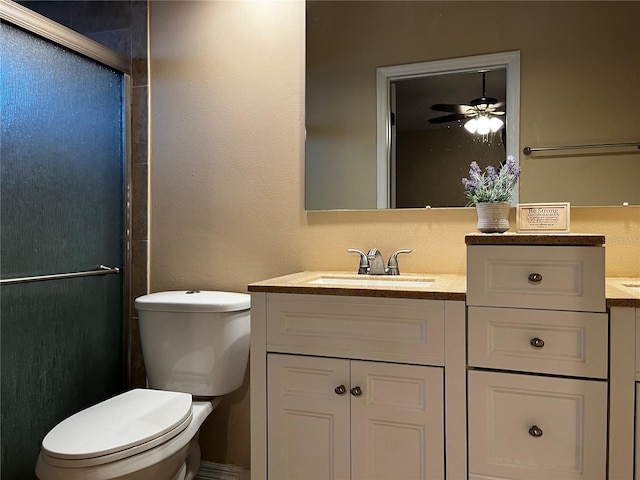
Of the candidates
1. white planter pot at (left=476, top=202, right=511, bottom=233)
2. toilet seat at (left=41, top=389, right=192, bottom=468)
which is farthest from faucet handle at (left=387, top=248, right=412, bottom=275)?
toilet seat at (left=41, top=389, right=192, bottom=468)

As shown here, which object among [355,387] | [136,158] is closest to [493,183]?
[355,387]

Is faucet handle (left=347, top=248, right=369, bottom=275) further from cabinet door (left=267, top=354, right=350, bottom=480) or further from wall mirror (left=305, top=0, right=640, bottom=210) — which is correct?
cabinet door (left=267, top=354, right=350, bottom=480)

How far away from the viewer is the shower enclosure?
5.12ft

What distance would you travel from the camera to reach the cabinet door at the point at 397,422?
1278 mm

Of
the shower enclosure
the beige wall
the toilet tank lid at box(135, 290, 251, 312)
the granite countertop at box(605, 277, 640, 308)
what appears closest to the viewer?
the granite countertop at box(605, 277, 640, 308)

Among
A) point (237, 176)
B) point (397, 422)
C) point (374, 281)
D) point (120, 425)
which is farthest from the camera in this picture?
point (237, 176)

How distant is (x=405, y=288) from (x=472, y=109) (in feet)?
2.40

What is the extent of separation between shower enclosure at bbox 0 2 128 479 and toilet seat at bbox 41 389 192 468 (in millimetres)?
292

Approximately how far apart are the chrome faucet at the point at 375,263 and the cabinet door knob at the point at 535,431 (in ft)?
2.13

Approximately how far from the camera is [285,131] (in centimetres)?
188

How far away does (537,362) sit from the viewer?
3.96 feet

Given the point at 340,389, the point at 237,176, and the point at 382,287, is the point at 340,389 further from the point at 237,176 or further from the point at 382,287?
the point at 237,176

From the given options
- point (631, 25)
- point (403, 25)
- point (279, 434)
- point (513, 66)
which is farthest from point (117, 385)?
point (631, 25)

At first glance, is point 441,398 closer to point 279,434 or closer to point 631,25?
point 279,434
